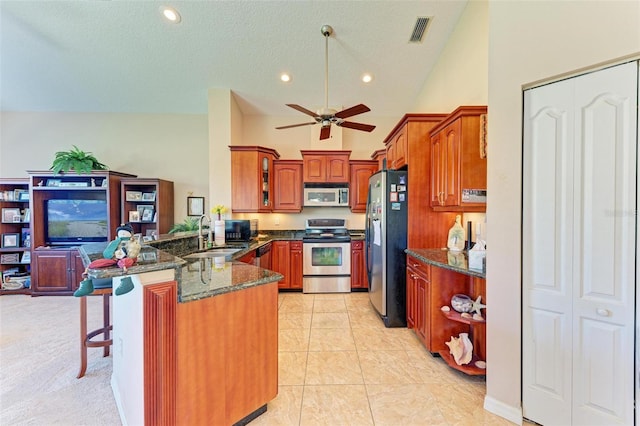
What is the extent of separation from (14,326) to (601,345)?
5.70m

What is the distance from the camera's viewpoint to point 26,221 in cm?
411

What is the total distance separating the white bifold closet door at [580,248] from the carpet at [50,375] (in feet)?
9.50

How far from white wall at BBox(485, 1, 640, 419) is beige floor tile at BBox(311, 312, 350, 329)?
5.35ft

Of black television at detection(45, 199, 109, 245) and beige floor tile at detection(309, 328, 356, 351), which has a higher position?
black television at detection(45, 199, 109, 245)

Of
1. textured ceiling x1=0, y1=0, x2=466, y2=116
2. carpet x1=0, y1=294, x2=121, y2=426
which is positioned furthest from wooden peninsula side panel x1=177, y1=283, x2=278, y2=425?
textured ceiling x1=0, y1=0, x2=466, y2=116

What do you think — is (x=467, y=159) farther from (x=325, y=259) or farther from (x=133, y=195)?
(x=133, y=195)

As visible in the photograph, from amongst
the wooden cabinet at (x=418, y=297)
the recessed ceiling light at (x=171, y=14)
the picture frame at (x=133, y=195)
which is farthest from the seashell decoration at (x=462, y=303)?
the picture frame at (x=133, y=195)

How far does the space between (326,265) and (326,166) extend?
1838 mm

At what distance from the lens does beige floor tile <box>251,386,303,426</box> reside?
157 cm

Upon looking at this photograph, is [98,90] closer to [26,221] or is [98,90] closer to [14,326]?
[26,221]

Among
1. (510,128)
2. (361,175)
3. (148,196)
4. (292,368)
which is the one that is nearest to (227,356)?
(292,368)

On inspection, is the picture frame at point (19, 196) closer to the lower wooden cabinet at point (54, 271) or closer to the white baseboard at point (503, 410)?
the lower wooden cabinet at point (54, 271)

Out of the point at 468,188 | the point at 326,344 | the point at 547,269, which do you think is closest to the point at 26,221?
the point at 326,344

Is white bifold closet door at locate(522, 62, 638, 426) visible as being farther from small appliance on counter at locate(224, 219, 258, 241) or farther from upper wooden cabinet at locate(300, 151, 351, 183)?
small appliance on counter at locate(224, 219, 258, 241)
